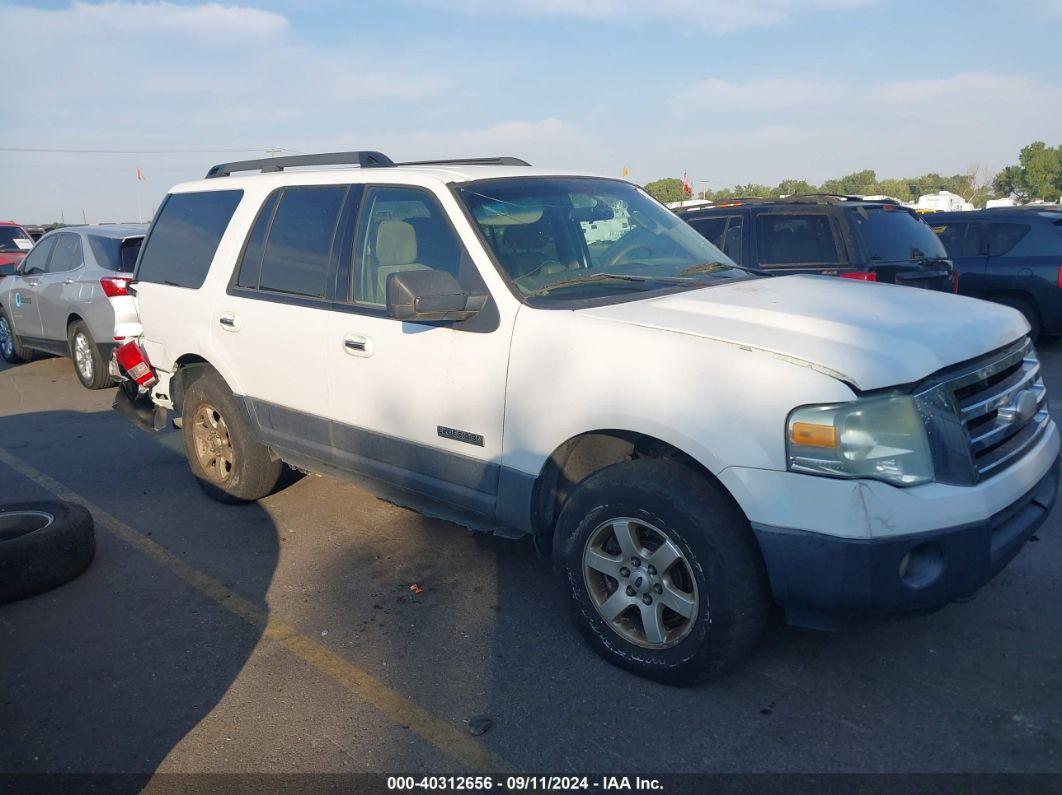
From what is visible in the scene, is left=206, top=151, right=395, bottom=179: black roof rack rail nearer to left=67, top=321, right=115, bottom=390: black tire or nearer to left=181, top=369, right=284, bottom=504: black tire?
left=181, top=369, right=284, bottom=504: black tire

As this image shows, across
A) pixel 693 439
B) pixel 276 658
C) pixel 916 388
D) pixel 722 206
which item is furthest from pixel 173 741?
pixel 722 206

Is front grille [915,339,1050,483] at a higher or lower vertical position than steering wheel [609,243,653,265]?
lower

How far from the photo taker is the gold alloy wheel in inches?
222

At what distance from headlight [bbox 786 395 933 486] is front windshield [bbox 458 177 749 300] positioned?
1258mm

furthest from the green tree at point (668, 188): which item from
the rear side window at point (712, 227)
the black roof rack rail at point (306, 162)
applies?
the black roof rack rail at point (306, 162)

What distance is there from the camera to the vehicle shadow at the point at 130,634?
324cm

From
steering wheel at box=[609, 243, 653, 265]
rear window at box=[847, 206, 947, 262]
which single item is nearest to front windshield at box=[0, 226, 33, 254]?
rear window at box=[847, 206, 947, 262]

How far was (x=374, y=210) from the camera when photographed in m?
4.54

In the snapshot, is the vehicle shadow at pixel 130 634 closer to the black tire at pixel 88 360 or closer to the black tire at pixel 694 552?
the black tire at pixel 694 552

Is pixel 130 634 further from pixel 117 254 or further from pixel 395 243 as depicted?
pixel 117 254

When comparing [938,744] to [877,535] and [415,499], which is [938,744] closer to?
[877,535]

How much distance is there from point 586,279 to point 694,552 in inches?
56.7

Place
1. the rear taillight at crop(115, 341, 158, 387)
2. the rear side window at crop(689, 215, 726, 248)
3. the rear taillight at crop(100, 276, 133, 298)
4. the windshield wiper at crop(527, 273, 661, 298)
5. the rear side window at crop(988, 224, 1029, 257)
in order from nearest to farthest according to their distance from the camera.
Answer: the windshield wiper at crop(527, 273, 661, 298)
the rear taillight at crop(115, 341, 158, 387)
the rear side window at crop(689, 215, 726, 248)
the rear taillight at crop(100, 276, 133, 298)
the rear side window at crop(988, 224, 1029, 257)

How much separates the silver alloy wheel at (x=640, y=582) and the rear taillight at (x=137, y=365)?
396cm
